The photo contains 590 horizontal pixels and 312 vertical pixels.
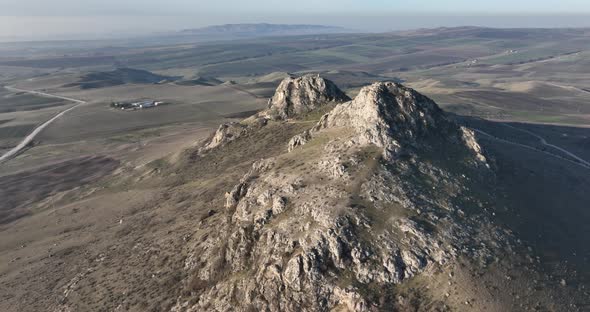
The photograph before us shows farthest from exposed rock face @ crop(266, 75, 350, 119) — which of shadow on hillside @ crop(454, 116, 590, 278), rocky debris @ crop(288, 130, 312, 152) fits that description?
shadow on hillside @ crop(454, 116, 590, 278)

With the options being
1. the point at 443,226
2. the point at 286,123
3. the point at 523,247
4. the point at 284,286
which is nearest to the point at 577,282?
the point at 523,247

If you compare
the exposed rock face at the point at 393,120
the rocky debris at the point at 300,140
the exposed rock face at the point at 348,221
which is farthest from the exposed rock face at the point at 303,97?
the exposed rock face at the point at 348,221

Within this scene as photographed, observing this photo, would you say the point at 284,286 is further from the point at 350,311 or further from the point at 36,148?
the point at 36,148

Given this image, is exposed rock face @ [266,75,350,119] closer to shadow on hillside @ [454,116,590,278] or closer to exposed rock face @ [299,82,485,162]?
exposed rock face @ [299,82,485,162]

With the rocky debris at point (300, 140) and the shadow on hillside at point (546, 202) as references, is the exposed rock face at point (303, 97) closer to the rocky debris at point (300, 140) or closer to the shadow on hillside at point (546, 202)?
the rocky debris at point (300, 140)

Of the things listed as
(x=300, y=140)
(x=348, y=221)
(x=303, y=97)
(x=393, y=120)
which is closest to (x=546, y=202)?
(x=393, y=120)
